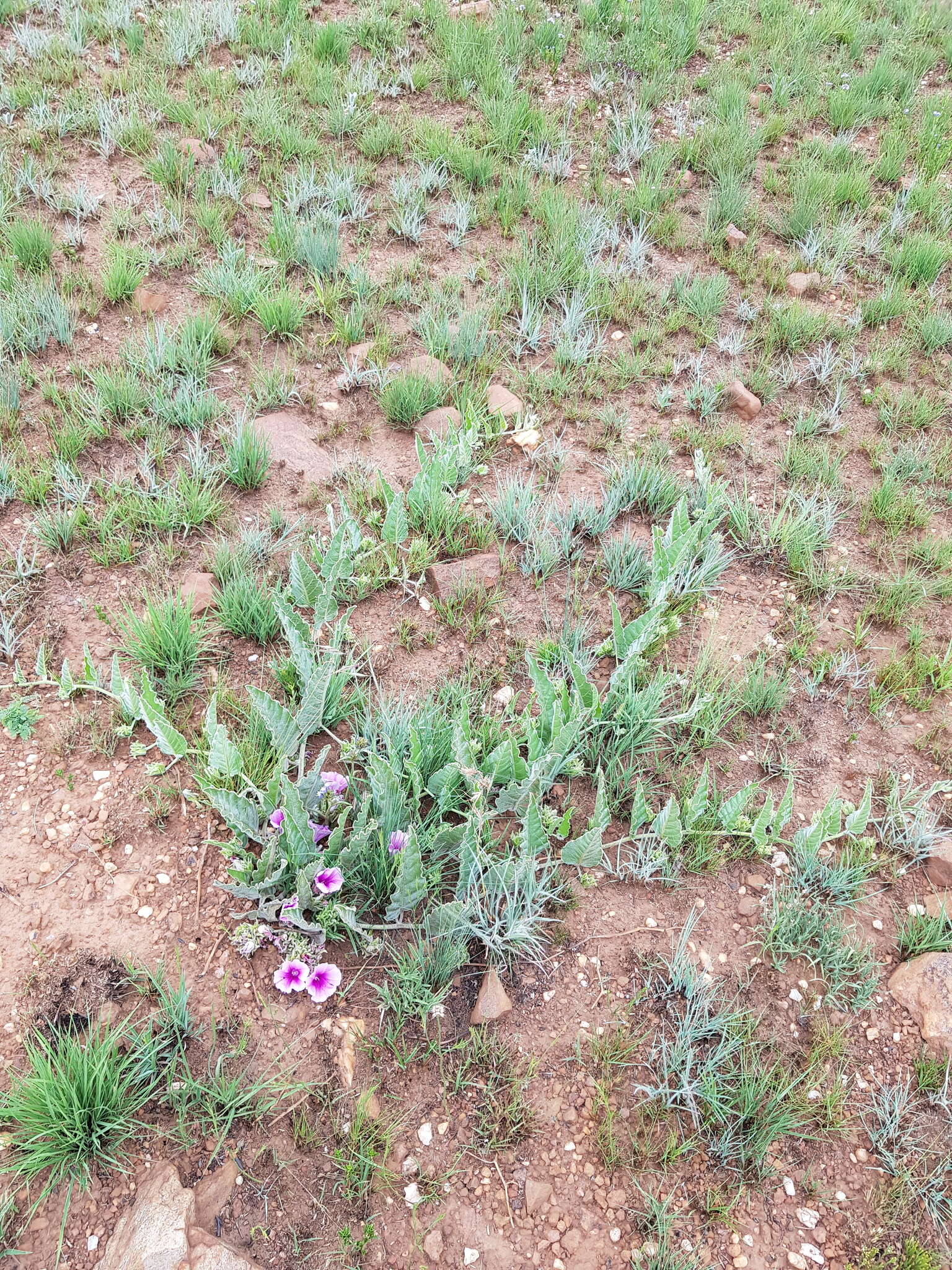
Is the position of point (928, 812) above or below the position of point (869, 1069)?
above

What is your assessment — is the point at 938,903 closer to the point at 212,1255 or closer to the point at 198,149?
the point at 212,1255

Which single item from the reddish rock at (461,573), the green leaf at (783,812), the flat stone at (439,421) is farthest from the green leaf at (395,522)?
the green leaf at (783,812)

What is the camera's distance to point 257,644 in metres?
2.82

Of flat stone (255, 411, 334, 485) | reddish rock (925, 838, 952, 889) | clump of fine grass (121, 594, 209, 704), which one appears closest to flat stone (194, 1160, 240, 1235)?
clump of fine grass (121, 594, 209, 704)

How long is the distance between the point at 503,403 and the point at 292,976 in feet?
8.18

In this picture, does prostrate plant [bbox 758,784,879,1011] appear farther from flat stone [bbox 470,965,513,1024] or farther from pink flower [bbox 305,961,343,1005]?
pink flower [bbox 305,961,343,1005]

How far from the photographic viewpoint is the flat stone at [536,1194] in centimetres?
188

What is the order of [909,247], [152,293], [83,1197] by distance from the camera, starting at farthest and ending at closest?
1. [909,247]
2. [152,293]
3. [83,1197]

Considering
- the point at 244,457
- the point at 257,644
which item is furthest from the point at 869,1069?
the point at 244,457

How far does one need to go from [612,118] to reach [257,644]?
4.49 meters

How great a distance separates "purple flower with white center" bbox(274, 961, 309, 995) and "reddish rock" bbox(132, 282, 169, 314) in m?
3.07

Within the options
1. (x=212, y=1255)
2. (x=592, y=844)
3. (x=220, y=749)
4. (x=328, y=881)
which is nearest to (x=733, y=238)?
(x=592, y=844)

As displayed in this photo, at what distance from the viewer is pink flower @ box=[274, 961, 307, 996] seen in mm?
2020

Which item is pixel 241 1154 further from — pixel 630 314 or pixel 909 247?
pixel 909 247
